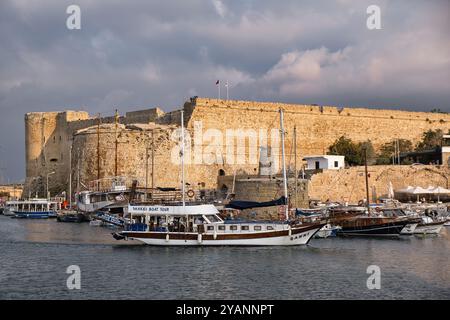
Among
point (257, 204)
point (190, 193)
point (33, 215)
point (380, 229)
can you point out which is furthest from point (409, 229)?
point (33, 215)

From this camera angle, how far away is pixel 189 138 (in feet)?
127

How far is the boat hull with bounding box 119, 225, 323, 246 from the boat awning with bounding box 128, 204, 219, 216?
632 millimetres

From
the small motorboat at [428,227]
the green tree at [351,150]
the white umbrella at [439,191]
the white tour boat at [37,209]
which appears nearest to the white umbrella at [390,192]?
the white umbrella at [439,191]

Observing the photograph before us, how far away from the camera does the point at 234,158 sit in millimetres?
40000

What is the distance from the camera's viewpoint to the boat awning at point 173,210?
21.4 m

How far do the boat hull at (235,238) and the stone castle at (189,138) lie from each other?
1384 centimetres

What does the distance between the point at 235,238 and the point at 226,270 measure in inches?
168

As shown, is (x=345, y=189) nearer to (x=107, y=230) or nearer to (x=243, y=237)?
(x=107, y=230)

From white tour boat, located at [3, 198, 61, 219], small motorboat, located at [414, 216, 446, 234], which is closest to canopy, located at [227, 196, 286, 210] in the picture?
small motorboat, located at [414, 216, 446, 234]

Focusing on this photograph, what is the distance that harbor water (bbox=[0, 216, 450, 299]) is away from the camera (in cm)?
1430

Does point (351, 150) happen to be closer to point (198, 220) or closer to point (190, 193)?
point (190, 193)
